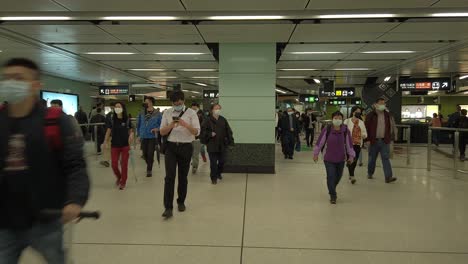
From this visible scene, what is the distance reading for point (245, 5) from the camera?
573 centimetres

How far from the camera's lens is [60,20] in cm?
648

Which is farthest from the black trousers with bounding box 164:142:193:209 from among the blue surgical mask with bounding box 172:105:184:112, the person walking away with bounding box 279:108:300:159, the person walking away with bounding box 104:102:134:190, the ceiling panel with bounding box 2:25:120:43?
the person walking away with bounding box 279:108:300:159

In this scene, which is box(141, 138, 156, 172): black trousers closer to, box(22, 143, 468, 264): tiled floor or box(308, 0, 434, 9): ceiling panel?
box(22, 143, 468, 264): tiled floor

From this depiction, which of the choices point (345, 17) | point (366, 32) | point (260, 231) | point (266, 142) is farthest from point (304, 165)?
point (260, 231)

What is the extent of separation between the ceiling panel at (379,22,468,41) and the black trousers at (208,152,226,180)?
13.6 ft

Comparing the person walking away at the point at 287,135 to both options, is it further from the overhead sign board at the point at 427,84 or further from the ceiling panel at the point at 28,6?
A: the ceiling panel at the point at 28,6

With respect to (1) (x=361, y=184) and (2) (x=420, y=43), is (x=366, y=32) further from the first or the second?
(1) (x=361, y=184)

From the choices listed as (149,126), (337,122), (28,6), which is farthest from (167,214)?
(28,6)

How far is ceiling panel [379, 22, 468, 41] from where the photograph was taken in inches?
263

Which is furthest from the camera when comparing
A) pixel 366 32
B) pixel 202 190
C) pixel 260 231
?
pixel 366 32

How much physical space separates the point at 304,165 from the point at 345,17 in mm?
4890

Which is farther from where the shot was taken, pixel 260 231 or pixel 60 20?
pixel 60 20

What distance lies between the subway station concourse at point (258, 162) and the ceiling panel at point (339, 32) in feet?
0.14

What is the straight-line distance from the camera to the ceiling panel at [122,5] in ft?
18.0
